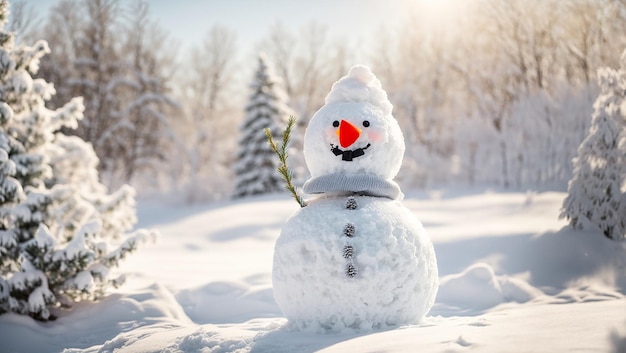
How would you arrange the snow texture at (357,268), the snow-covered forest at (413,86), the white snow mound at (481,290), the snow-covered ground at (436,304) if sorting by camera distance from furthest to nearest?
Result: the snow-covered forest at (413,86)
the white snow mound at (481,290)
the snow texture at (357,268)
the snow-covered ground at (436,304)

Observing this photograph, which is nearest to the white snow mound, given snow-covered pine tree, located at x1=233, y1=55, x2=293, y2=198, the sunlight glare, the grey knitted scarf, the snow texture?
the snow texture

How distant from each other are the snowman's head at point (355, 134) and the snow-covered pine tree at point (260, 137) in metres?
13.5

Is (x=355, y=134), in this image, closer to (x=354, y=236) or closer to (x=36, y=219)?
(x=354, y=236)

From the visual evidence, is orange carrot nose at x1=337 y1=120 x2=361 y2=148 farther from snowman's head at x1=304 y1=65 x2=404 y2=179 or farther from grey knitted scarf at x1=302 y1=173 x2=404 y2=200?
grey knitted scarf at x1=302 y1=173 x2=404 y2=200

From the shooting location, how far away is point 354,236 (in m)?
3.98

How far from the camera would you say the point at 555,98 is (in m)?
15.7

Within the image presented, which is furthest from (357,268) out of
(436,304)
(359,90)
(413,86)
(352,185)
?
(413,86)

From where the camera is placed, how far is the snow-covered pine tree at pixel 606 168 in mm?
7328

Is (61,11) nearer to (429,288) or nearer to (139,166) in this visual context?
(139,166)

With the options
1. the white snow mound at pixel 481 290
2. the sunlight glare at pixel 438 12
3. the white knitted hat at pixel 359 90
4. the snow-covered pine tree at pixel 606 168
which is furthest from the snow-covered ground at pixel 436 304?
the sunlight glare at pixel 438 12

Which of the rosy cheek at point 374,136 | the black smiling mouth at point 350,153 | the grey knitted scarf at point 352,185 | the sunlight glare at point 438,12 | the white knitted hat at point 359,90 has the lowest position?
the grey knitted scarf at point 352,185

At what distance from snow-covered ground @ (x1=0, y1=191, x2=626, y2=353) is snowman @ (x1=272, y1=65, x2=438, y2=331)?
19cm

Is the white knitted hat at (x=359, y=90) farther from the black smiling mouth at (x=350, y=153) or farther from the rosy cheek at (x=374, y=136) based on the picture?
the black smiling mouth at (x=350, y=153)

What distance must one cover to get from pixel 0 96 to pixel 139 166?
19584mm
